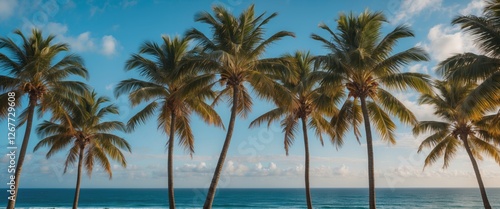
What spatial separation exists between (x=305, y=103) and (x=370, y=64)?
14.9ft

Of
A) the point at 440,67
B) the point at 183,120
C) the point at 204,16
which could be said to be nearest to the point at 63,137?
the point at 183,120

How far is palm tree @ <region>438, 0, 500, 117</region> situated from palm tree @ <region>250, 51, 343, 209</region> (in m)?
4.50

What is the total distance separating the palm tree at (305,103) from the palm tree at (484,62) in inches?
177

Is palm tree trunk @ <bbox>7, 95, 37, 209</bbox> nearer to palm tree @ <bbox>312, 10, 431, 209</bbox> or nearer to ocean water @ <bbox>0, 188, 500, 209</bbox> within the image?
palm tree @ <bbox>312, 10, 431, 209</bbox>

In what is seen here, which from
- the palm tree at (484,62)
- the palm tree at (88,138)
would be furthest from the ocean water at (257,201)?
the palm tree at (484,62)

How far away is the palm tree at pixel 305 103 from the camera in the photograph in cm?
1440

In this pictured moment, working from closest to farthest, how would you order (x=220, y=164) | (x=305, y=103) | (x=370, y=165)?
(x=370, y=165), (x=220, y=164), (x=305, y=103)

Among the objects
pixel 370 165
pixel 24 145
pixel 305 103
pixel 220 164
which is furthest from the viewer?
pixel 305 103

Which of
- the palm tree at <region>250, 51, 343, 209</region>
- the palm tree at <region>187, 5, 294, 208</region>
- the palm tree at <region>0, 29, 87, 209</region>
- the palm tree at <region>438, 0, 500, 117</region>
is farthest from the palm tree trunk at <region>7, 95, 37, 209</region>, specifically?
the palm tree at <region>438, 0, 500, 117</region>

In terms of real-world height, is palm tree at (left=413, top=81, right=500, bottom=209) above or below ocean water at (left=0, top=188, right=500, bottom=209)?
above

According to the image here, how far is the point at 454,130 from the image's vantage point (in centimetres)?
1892

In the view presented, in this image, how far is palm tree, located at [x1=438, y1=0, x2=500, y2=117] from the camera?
35.7 ft

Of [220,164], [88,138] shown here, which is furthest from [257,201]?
[220,164]

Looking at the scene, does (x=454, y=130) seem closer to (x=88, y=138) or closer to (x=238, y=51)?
(x=238, y=51)
